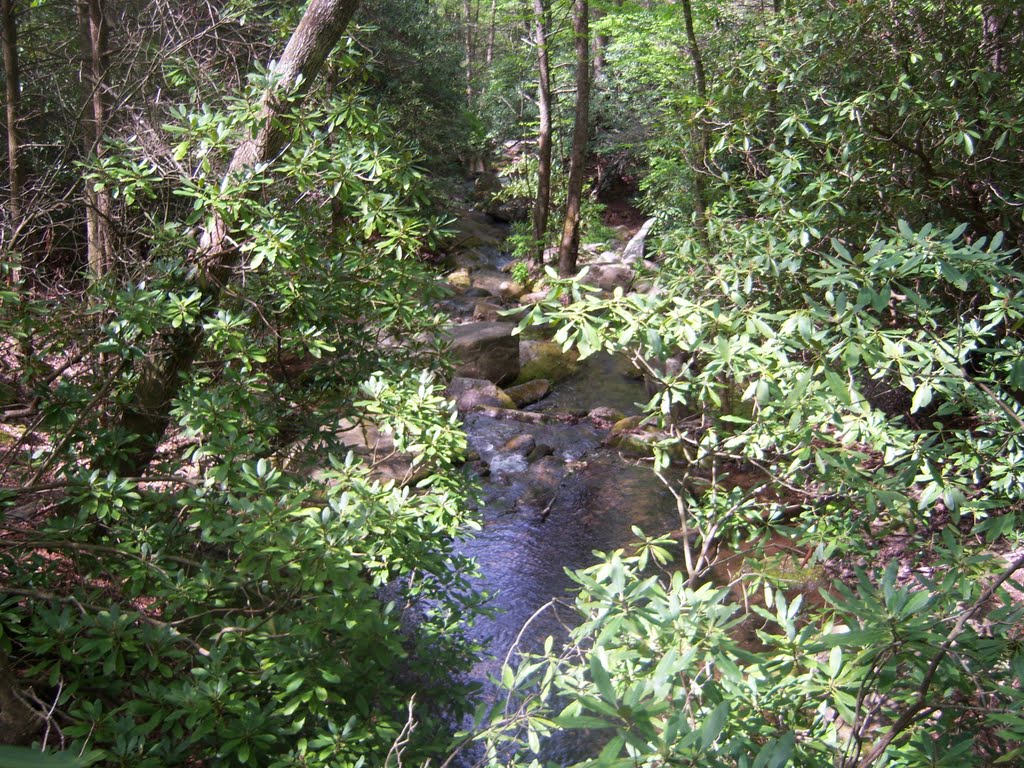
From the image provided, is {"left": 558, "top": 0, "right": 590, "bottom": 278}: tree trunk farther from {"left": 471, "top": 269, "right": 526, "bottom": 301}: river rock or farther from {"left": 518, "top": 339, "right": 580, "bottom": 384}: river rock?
{"left": 518, "top": 339, "right": 580, "bottom": 384}: river rock

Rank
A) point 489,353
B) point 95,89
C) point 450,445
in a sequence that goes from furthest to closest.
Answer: point 489,353 < point 95,89 < point 450,445

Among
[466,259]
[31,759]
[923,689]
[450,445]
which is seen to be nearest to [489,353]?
[466,259]

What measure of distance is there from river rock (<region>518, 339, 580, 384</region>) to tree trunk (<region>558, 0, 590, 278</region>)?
2.43 metres

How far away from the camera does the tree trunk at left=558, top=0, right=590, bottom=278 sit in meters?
12.5

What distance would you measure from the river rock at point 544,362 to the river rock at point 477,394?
103cm

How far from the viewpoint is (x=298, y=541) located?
2.47 metres

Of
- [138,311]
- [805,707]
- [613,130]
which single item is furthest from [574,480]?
[613,130]

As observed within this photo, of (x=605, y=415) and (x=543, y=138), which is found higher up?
(x=543, y=138)

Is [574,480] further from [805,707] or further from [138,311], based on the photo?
[805,707]

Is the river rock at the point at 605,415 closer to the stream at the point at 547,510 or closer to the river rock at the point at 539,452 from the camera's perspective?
the stream at the point at 547,510

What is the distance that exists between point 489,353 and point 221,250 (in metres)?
7.04

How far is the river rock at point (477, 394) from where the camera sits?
961 centimetres

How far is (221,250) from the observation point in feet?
11.8

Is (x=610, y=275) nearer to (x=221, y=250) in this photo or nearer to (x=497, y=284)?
(x=497, y=284)
